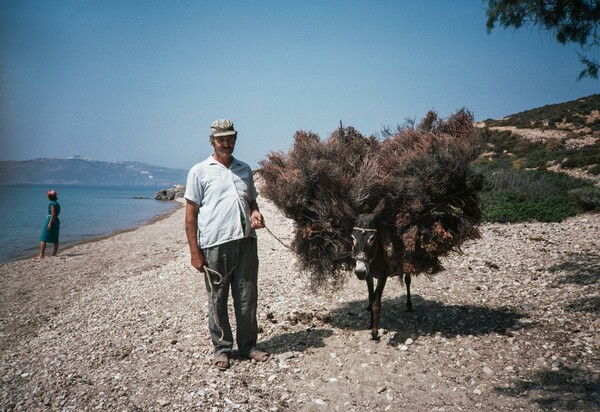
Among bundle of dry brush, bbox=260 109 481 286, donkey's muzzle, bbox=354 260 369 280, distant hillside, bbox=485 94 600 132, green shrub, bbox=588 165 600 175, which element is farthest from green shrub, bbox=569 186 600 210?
distant hillside, bbox=485 94 600 132

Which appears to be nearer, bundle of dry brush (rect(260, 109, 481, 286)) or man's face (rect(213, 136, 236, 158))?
man's face (rect(213, 136, 236, 158))

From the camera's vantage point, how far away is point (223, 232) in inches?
202

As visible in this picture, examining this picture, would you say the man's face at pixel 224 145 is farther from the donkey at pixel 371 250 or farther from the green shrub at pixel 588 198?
the green shrub at pixel 588 198

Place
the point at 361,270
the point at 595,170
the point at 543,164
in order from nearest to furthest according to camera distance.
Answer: the point at 361,270
the point at 595,170
the point at 543,164

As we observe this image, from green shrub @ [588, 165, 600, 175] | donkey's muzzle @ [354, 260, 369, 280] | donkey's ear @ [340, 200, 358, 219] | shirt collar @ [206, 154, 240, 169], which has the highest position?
green shrub @ [588, 165, 600, 175]

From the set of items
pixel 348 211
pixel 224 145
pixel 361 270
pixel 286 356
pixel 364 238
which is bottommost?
pixel 286 356

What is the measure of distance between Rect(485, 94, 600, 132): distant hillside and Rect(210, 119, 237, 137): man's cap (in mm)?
37980

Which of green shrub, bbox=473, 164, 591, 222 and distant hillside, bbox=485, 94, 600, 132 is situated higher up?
distant hillside, bbox=485, 94, 600, 132

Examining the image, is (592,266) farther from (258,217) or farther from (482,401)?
(258,217)

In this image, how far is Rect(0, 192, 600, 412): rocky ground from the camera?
14.8ft

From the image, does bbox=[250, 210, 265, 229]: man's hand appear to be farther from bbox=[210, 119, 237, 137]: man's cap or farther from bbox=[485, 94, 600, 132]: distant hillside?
bbox=[485, 94, 600, 132]: distant hillside

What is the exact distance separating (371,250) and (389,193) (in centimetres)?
91

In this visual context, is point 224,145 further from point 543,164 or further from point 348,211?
point 543,164

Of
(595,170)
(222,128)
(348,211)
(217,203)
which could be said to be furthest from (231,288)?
(595,170)
